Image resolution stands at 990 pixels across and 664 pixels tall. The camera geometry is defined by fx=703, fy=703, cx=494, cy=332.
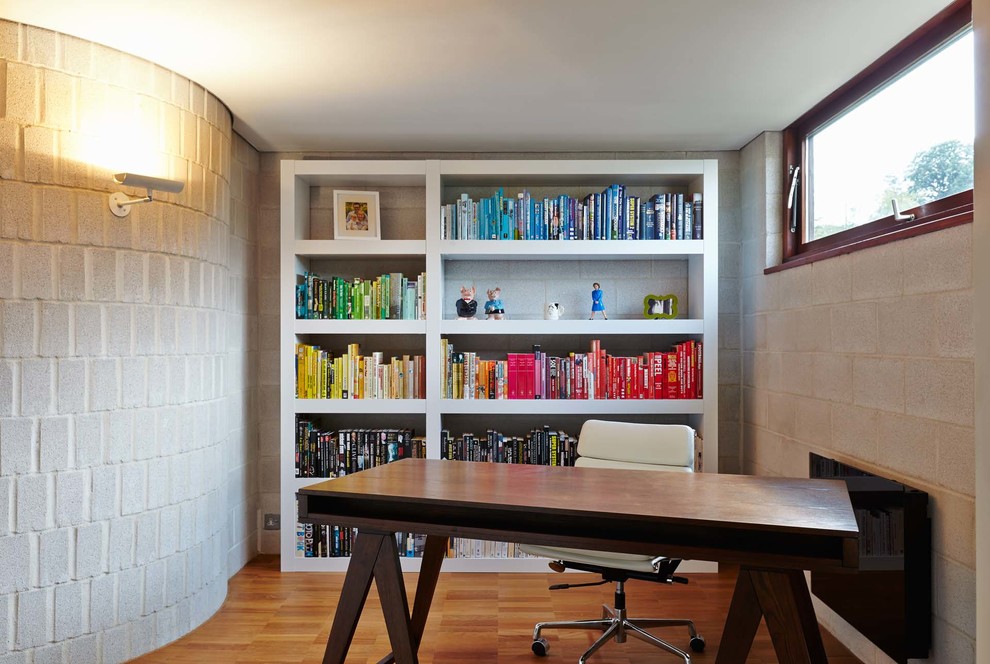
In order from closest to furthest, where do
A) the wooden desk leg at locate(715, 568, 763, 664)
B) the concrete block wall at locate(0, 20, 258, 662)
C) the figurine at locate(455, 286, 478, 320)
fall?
1. the wooden desk leg at locate(715, 568, 763, 664)
2. the concrete block wall at locate(0, 20, 258, 662)
3. the figurine at locate(455, 286, 478, 320)

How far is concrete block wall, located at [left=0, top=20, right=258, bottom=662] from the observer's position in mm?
2582

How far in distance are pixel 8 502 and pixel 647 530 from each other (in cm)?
226

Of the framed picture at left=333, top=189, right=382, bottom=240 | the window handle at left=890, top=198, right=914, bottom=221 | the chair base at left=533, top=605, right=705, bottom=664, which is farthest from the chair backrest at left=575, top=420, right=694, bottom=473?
the framed picture at left=333, top=189, right=382, bottom=240

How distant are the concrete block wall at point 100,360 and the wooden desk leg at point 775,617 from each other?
2.33 metres

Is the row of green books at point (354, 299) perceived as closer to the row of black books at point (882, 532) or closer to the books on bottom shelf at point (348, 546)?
the books on bottom shelf at point (348, 546)

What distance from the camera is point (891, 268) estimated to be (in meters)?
2.60

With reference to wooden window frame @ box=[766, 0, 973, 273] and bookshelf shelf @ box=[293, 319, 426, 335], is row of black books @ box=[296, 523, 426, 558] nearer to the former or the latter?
bookshelf shelf @ box=[293, 319, 426, 335]

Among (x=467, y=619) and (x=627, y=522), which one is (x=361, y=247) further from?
(x=627, y=522)

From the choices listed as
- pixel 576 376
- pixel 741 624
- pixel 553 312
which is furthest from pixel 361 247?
pixel 741 624

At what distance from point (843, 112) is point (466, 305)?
7.04 ft

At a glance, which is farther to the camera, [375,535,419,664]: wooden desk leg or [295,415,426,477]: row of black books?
[295,415,426,477]: row of black books

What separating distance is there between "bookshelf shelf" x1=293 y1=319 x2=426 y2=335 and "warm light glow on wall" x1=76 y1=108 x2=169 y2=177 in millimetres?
1191

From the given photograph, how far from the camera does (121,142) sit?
288 cm

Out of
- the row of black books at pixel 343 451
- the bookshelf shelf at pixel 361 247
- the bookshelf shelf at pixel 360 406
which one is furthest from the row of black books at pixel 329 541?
the bookshelf shelf at pixel 361 247
